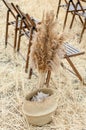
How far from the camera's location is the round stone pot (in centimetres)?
265

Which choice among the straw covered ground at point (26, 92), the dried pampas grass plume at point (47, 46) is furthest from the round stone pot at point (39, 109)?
the dried pampas grass plume at point (47, 46)

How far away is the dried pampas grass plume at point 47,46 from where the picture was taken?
8.58ft

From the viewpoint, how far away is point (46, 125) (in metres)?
2.87

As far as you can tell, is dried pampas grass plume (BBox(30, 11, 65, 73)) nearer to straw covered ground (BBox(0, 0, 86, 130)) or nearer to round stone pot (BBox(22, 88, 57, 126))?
straw covered ground (BBox(0, 0, 86, 130))

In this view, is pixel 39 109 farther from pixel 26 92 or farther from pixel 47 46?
pixel 26 92

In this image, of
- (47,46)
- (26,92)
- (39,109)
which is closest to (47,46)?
(47,46)

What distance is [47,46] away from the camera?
267 centimetres

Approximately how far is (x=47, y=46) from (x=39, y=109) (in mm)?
573

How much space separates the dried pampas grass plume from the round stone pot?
0.98 ft

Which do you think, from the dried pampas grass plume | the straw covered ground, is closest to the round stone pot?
the straw covered ground

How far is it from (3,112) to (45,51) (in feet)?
2.61

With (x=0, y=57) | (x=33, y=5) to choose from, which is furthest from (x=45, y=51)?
(x=33, y=5)

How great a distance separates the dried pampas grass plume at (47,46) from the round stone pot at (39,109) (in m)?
0.30

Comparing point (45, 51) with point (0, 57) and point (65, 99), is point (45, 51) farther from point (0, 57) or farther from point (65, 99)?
point (0, 57)
